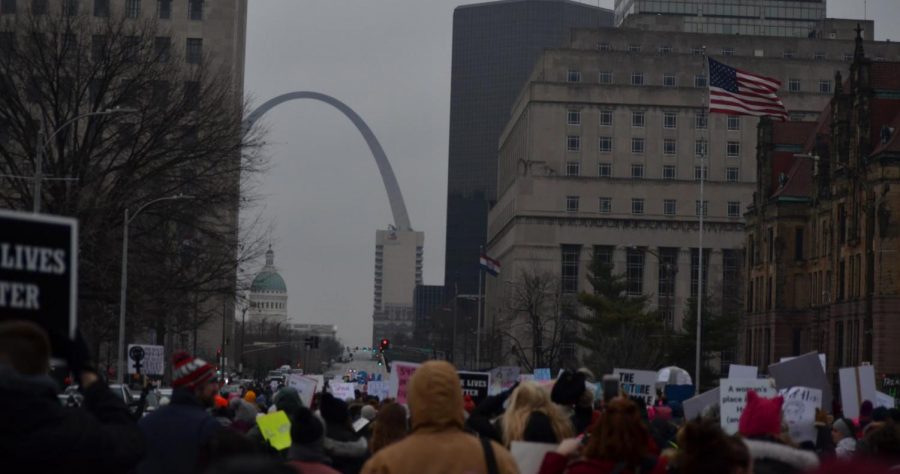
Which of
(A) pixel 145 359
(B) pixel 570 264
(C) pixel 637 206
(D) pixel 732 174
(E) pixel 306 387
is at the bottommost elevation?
(A) pixel 145 359

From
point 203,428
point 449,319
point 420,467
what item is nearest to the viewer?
point 420,467

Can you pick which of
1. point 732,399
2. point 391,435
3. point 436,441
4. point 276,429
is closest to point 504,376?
point 732,399

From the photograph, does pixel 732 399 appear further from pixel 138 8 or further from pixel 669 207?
pixel 669 207

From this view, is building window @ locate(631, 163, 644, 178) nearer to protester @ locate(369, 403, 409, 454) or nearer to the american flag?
the american flag

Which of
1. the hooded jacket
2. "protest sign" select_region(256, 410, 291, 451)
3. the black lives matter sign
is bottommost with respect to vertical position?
"protest sign" select_region(256, 410, 291, 451)

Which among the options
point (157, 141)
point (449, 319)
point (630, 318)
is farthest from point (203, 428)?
point (449, 319)

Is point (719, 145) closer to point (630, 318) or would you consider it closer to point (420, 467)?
point (630, 318)

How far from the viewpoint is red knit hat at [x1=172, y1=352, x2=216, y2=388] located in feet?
33.9

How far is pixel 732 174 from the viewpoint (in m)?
140

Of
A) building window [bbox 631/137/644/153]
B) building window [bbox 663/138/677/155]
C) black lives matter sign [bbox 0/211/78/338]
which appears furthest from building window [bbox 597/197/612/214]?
black lives matter sign [bbox 0/211/78/338]

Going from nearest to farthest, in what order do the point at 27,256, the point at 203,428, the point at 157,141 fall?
the point at 27,256
the point at 203,428
the point at 157,141

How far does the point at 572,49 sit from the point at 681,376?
4044 inches

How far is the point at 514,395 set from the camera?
37.1ft

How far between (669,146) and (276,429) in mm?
126715
